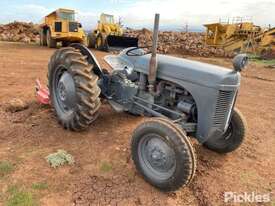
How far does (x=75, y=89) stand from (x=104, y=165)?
4.01 feet

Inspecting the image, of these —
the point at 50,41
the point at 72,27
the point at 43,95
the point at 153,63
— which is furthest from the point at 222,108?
the point at 50,41

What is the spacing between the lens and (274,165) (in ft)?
14.9

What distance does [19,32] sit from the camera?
2777cm

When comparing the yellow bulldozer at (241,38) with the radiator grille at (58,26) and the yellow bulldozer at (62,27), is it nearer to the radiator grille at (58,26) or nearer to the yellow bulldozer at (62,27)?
the yellow bulldozer at (62,27)

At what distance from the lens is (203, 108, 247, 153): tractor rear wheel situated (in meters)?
4.45

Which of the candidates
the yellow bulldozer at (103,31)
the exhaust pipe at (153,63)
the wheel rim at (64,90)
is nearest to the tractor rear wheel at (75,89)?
the wheel rim at (64,90)

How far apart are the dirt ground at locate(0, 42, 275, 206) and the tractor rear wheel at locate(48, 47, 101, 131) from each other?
0.91 ft

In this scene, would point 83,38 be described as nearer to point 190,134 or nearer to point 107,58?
point 107,58

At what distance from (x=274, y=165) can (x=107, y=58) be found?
10.3 ft

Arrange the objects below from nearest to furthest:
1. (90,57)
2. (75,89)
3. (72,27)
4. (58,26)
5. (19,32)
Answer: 1. (75,89)
2. (90,57)
3. (58,26)
4. (72,27)
5. (19,32)

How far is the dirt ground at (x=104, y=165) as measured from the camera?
356cm

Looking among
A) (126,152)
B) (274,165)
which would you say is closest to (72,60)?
(126,152)

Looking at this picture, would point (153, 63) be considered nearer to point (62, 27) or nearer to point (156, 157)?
point (156, 157)

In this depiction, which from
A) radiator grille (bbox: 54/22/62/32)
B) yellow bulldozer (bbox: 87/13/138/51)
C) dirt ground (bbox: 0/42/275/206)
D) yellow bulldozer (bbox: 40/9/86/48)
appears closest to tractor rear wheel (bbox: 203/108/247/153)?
dirt ground (bbox: 0/42/275/206)
